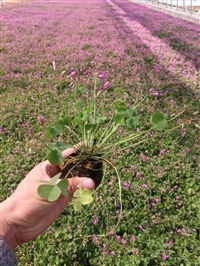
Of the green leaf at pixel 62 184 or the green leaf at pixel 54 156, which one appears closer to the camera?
the green leaf at pixel 62 184

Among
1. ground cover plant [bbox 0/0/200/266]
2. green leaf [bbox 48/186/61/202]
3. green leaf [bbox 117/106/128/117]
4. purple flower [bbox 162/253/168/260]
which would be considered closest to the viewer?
green leaf [bbox 48/186/61/202]

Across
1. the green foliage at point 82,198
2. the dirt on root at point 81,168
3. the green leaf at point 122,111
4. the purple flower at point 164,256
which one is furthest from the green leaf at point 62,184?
the purple flower at point 164,256

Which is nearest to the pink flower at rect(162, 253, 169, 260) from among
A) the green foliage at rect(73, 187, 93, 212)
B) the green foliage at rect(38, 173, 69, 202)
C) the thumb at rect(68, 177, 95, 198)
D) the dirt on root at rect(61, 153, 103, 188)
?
the dirt on root at rect(61, 153, 103, 188)

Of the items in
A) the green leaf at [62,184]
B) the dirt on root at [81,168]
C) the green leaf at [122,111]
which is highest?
the green leaf at [122,111]

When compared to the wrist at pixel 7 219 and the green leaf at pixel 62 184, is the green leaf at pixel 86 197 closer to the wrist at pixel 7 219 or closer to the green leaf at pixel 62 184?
the green leaf at pixel 62 184

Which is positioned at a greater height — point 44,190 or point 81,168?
point 44,190

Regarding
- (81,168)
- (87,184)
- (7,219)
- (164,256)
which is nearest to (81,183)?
(87,184)

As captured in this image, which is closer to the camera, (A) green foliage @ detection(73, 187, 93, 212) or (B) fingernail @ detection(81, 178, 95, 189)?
(A) green foliage @ detection(73, 187, 93, 212)

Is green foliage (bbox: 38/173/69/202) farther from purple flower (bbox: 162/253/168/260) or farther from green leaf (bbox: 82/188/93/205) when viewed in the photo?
purple flower (bbox: 162/253/168/260)

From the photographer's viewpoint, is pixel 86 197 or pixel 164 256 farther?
pixel 164 256

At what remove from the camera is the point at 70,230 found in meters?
2.48

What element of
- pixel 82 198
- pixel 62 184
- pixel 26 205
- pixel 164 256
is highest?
pixel 62 184

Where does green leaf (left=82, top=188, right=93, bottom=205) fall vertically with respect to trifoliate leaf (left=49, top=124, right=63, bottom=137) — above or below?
below

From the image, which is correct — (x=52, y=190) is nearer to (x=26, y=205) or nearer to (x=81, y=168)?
(x=26, y=205)
